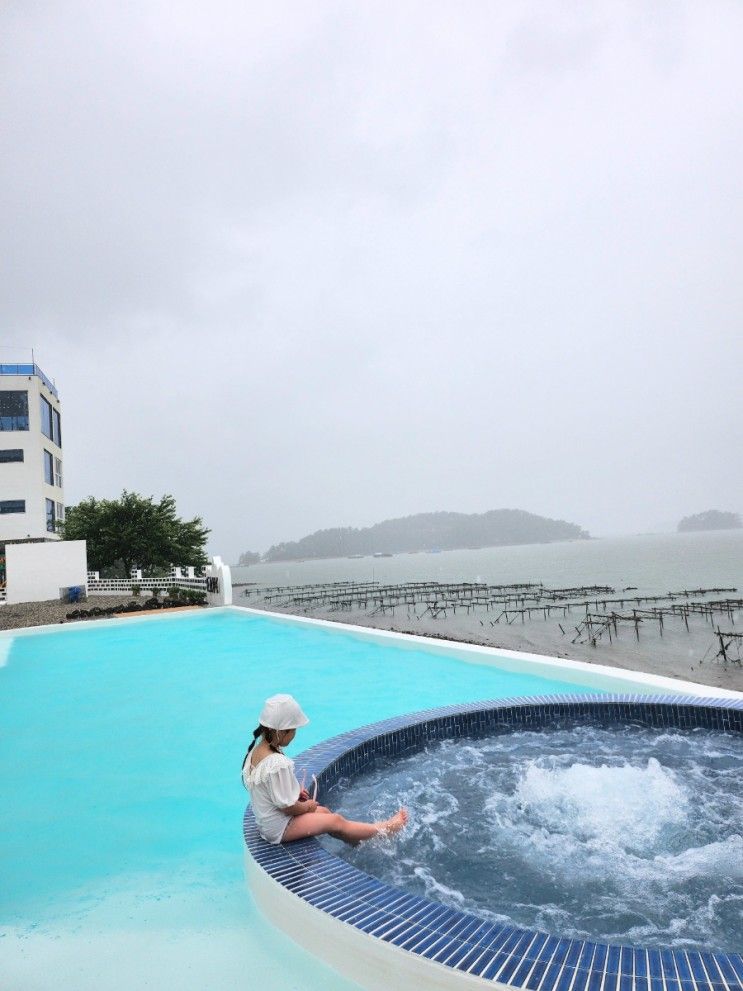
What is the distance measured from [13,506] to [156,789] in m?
27.1

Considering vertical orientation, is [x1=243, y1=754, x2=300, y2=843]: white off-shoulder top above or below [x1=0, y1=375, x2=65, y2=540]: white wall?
below

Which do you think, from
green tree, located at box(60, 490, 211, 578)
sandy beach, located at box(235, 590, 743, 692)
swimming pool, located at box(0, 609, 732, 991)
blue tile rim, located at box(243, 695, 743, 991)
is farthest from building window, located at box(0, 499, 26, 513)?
blue tile rim, located at box(243, 695, 743, 991)

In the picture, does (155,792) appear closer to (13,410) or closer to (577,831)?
(577,831)

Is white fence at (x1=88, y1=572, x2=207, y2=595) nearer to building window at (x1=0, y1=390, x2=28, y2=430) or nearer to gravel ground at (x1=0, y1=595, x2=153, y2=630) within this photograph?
gravel ground at (x1=0, y1=595, x2=153, y2=630)

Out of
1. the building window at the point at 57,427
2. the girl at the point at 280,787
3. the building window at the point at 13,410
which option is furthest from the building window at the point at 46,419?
the girl at the point at 280,787

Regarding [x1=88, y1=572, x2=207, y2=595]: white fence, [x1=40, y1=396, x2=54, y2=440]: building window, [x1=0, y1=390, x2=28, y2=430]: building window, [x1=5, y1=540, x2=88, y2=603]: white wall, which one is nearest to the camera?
[x1=5, y1=540, x2=88, y2=603]: white wall

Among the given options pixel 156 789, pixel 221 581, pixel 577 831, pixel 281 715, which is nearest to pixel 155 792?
pixel 156 789

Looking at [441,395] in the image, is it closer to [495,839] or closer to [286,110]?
[286,110]

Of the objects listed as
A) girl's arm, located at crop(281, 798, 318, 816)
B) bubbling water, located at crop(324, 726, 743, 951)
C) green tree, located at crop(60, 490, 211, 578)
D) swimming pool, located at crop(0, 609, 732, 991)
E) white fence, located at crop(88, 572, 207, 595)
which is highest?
green tree, located at crop(60, 490, 211, 578)

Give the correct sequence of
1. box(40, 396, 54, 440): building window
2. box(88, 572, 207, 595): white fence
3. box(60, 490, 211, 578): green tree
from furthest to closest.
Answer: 1. box(40, 396, 54, 440): building window
2. box(60, 490, 211, 578): green tree
3. box(88, 572, 207, 595): white fence

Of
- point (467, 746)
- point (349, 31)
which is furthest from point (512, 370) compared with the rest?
A: point (467, 746)

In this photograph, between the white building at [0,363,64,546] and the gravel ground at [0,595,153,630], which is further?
the white building at [0,363,64,546]

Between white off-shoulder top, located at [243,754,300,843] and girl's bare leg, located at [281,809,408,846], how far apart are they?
0.05 meters

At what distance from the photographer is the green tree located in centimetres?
2738
